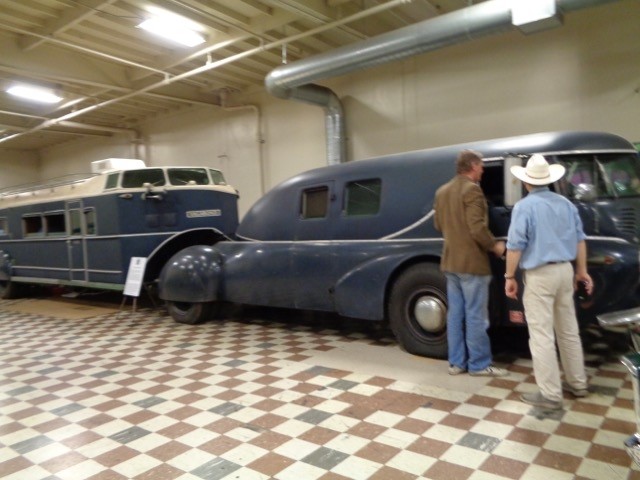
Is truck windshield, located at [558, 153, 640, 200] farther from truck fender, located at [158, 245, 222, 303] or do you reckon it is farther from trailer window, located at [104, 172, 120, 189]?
trailer window, located at [104, 172, 120, 189]

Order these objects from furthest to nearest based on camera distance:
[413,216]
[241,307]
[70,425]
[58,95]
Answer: [58,95] → [241,307] → [413,216] → [70,425]

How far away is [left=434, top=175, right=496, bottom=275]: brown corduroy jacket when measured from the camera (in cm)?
378

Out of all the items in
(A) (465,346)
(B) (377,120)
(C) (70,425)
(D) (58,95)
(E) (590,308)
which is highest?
(D) (58,95)

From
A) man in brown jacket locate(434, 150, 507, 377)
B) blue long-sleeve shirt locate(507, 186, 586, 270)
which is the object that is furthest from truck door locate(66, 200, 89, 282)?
blue long-sleeve shirt locate(507, 186, 586, 270)

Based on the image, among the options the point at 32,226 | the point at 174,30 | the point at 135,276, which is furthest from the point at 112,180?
the point at 32,226

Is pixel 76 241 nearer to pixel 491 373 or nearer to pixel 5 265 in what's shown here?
pixel 5 265

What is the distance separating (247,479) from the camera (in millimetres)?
2619

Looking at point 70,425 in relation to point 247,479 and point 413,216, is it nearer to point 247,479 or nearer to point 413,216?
point 247,479

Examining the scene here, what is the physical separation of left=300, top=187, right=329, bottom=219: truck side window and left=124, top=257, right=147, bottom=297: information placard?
305cm

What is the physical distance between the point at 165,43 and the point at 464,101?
17.8 ft

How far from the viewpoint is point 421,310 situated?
Answer: 14.6ft

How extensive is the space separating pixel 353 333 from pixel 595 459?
3358 millimetres

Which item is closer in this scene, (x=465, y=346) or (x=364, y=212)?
(x=465, y=346)

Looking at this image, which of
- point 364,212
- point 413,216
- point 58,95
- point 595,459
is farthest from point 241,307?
point 58,95
